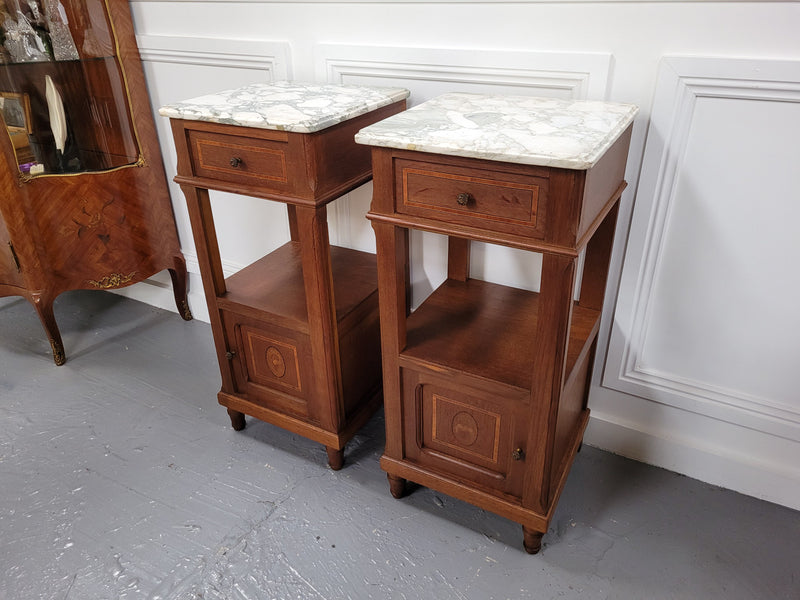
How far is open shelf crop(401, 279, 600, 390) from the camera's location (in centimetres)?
136

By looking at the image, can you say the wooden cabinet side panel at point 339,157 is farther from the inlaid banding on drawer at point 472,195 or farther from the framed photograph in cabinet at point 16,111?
the framed photograph in cabinet at point 16,111

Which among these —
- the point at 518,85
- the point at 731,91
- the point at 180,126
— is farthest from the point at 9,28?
the point at 731,91

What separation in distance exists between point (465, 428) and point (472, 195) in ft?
1.92

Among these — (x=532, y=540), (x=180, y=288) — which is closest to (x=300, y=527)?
(x=532, y=540)

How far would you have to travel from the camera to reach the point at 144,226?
2232 millimetres

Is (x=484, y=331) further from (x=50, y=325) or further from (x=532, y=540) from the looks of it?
(x=50, y=325)

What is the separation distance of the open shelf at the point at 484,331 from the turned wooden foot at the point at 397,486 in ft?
1.30

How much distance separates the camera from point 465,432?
1429 millimetres

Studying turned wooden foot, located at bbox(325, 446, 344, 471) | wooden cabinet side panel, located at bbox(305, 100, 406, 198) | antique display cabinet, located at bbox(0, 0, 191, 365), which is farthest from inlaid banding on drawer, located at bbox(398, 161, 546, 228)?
antique display cabinet, located at bbox(0, 0, 191, 365)

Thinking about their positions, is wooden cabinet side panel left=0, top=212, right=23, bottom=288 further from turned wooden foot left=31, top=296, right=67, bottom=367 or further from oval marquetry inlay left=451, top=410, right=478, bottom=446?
oval marquetry inlay left=451, top=410, right=478, bottom=446

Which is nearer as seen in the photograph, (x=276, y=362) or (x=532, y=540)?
(x=532, y=540)

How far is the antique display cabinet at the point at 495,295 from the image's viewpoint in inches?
42.5

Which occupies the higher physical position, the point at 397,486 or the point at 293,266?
the point at 293,266

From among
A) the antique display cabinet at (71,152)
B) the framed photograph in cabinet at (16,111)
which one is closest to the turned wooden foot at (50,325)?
the antique display cabinet at (71,152)
